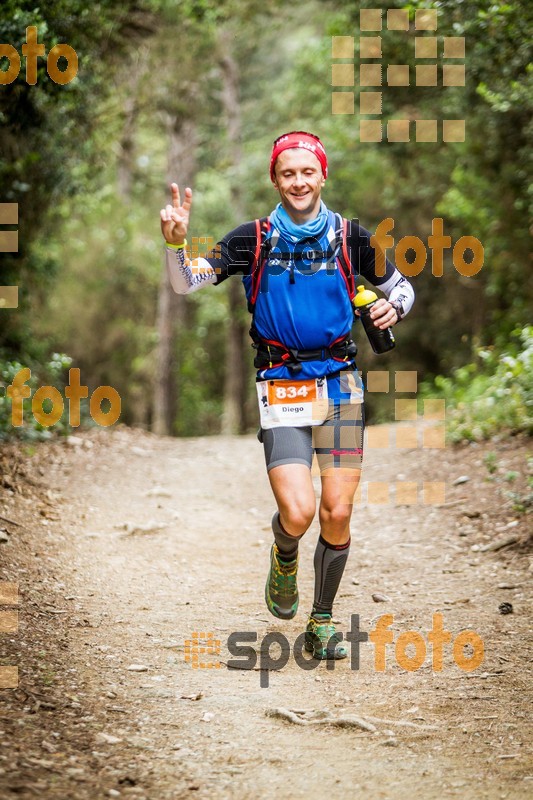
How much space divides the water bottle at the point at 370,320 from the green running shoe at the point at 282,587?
126 cm

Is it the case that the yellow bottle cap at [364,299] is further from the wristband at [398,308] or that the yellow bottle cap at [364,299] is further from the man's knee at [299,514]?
the man's knee at [299,514]

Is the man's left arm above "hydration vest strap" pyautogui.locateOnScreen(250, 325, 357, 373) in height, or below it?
above

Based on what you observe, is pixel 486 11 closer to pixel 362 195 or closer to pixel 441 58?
pixel 441 58

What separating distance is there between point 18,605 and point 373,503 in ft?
15.3

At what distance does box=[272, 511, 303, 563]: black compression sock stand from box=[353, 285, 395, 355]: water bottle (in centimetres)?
107

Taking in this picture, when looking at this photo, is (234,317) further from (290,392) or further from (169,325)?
(290,392)

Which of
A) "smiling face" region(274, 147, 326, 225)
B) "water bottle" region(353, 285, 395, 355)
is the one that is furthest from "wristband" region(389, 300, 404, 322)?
"smiling face" region(274, 147, 326, 225)

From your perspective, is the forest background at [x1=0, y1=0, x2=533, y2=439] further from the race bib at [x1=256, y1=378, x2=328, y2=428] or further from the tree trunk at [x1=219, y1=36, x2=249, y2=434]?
the race bib at [x1=256, y1=378, x2=328, y2=428]

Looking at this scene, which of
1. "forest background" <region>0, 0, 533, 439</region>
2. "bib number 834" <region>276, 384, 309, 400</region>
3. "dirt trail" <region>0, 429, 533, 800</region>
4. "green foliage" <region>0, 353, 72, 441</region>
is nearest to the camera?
"dirt trail" <region>0, 429, 533, 800</region>

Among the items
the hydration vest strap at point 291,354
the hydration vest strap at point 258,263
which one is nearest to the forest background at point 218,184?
the hydration vest strap at point 258,263

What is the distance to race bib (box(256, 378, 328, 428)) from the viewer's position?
4449 mm

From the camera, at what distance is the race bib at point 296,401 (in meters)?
4.45

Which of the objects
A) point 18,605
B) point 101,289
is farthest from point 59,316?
point 18,605

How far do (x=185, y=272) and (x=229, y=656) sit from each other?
2.05 m
